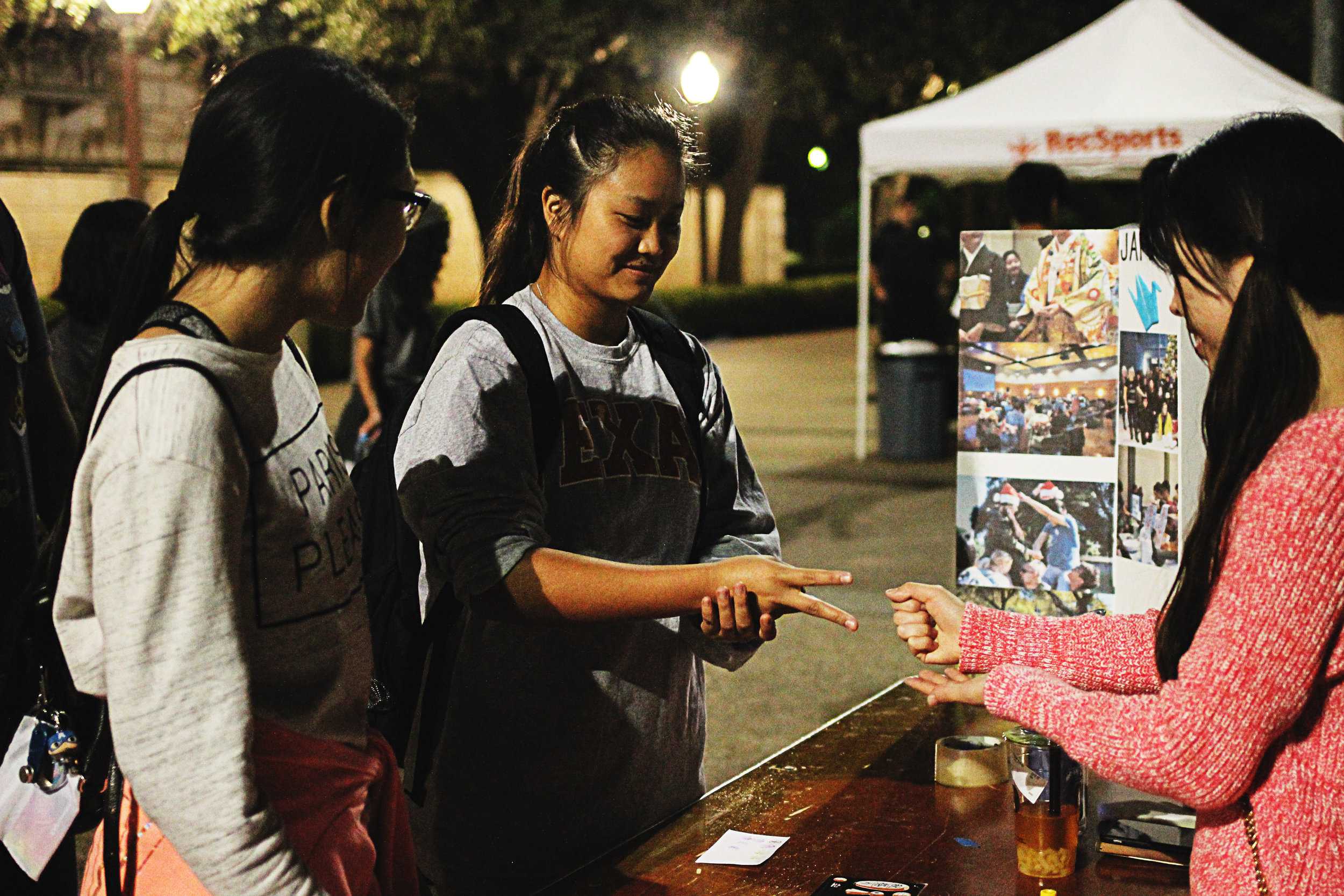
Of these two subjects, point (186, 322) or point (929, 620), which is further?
point (929, 620)

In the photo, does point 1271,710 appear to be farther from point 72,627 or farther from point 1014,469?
point 1014,469

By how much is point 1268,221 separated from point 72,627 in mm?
1331

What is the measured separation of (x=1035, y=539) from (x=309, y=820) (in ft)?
6.98

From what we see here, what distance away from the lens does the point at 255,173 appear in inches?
58.2

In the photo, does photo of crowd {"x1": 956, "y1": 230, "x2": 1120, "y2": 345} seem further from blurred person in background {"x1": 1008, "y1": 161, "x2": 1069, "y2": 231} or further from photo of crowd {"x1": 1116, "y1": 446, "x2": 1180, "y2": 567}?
blurred person in background {"x1": 1008, "y1": 161, "x2": 1069, "y2": 231}

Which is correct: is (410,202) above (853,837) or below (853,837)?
above

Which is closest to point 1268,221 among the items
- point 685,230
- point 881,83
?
point 881,83

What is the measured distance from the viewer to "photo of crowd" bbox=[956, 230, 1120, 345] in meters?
3.18

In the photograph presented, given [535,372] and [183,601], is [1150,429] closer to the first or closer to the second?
[535,372]

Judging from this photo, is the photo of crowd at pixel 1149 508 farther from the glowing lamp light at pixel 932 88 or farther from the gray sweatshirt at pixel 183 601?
the glowing lamp light at pixel 932 88

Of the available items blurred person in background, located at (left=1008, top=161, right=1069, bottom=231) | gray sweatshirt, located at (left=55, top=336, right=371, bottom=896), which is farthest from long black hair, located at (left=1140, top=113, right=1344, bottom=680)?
blurred person in background, located at (left=1008, top=161, right=1069, bottom=231)

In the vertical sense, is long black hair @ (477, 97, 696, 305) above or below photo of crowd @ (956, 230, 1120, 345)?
above

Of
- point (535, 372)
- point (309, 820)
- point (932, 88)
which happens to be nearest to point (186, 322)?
point (309, 820)

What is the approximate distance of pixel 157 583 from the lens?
1.33 metres
